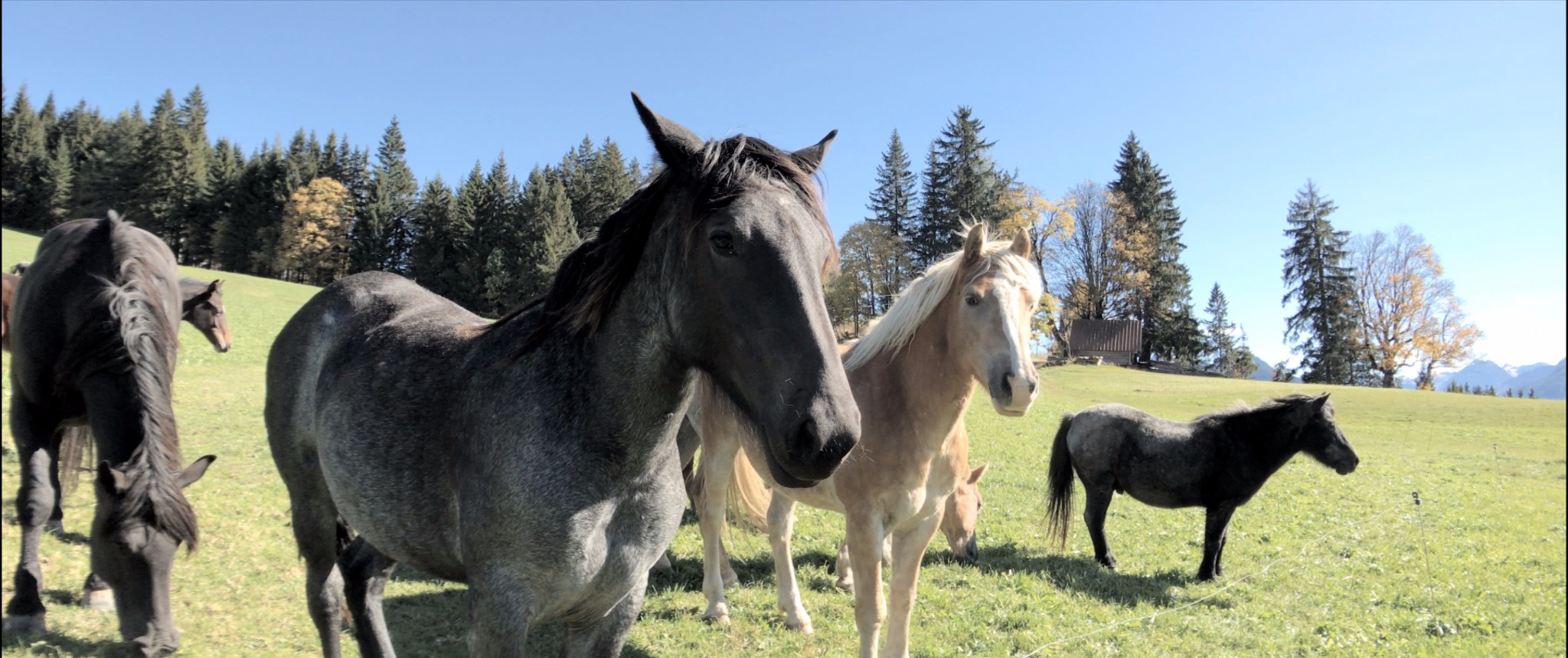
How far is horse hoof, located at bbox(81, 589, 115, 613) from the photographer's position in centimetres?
431

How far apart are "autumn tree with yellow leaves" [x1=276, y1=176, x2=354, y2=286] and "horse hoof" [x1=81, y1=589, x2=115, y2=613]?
56.5 m

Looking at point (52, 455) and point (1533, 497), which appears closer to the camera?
point (52, 455)

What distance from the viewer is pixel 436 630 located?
4754mm

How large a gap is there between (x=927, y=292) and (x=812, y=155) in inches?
92.7

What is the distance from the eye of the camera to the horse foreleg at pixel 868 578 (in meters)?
4.11

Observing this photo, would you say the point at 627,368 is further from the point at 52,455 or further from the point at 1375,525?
the point at 1375,525

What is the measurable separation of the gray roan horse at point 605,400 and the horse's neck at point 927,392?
7.09 feet

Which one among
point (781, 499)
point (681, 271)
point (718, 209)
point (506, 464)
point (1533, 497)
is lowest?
point (1533, 497)

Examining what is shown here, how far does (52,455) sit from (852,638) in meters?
5.81

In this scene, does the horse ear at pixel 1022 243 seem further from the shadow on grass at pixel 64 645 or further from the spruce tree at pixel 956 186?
the spruce tree at pixel 956 186

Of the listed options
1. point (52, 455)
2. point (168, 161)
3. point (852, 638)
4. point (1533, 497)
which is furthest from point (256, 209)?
point (1533, 497)

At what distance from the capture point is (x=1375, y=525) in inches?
411

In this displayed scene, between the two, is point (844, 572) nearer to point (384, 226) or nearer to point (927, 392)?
point (927, 392)

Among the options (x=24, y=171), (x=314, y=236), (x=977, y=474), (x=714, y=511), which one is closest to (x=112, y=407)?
(x=714, y=511)
